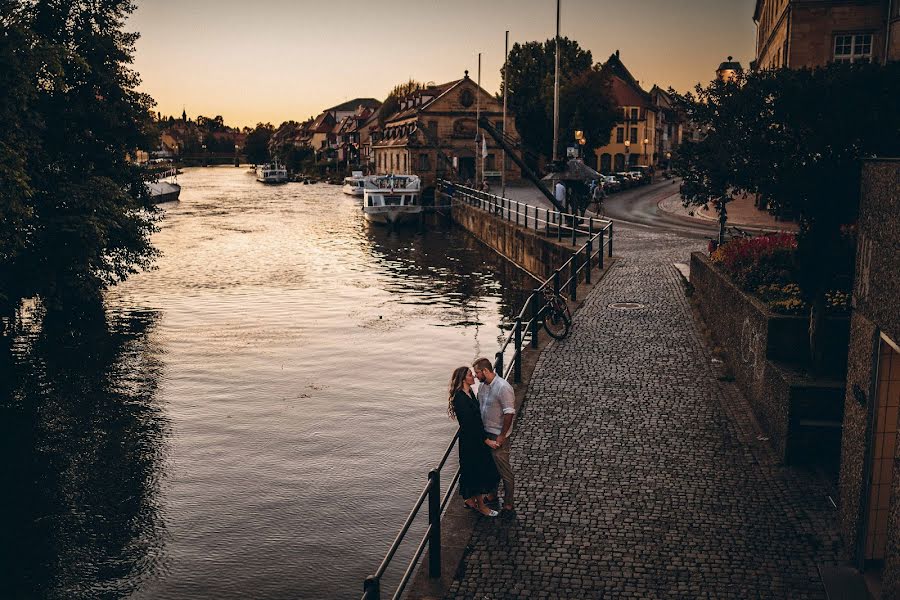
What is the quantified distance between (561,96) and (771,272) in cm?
6165

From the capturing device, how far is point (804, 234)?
10453 mm

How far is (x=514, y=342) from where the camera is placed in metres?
17.0

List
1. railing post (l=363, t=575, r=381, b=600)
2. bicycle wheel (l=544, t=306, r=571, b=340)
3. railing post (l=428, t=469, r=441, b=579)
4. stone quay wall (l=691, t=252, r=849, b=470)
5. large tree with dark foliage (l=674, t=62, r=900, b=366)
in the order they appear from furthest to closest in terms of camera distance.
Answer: bicycle wheel (l=544, t=306, r=571, b=340) < large tree with dark foliage (l=674, t=62, r=900, b=366) < stone quay wall (l=691, t=252, r=849, b=470) < railing post (l=428, t=469, r=441, b=579) < railing post (l=363, t=575, r=381, b=600)

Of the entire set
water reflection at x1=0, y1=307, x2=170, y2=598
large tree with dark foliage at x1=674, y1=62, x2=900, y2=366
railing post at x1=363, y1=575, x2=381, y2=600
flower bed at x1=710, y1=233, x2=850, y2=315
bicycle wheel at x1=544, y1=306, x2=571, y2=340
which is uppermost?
large tree with dark foliage at x1=674, y1=62, x2=900, y2=366

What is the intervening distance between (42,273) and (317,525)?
1326cm

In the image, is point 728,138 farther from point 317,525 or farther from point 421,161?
point 421,161

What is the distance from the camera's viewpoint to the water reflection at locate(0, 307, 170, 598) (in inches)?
381

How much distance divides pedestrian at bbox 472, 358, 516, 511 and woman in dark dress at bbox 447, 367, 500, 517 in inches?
3.1

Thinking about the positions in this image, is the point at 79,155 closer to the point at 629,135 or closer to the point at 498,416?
the point at 498,416

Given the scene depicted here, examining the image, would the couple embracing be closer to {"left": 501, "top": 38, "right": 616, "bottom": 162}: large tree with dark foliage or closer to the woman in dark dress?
the woman in dark dress

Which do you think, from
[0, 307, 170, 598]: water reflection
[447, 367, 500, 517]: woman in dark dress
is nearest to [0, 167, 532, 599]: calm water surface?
[0, 307, 170, 598]: water reflection

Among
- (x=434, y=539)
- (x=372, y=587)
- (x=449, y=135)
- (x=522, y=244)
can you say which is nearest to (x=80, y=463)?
(x=434, y=539)

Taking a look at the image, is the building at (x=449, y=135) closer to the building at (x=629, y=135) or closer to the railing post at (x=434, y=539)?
the building at (x=629, y=135)

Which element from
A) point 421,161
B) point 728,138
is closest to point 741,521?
point 728,138
